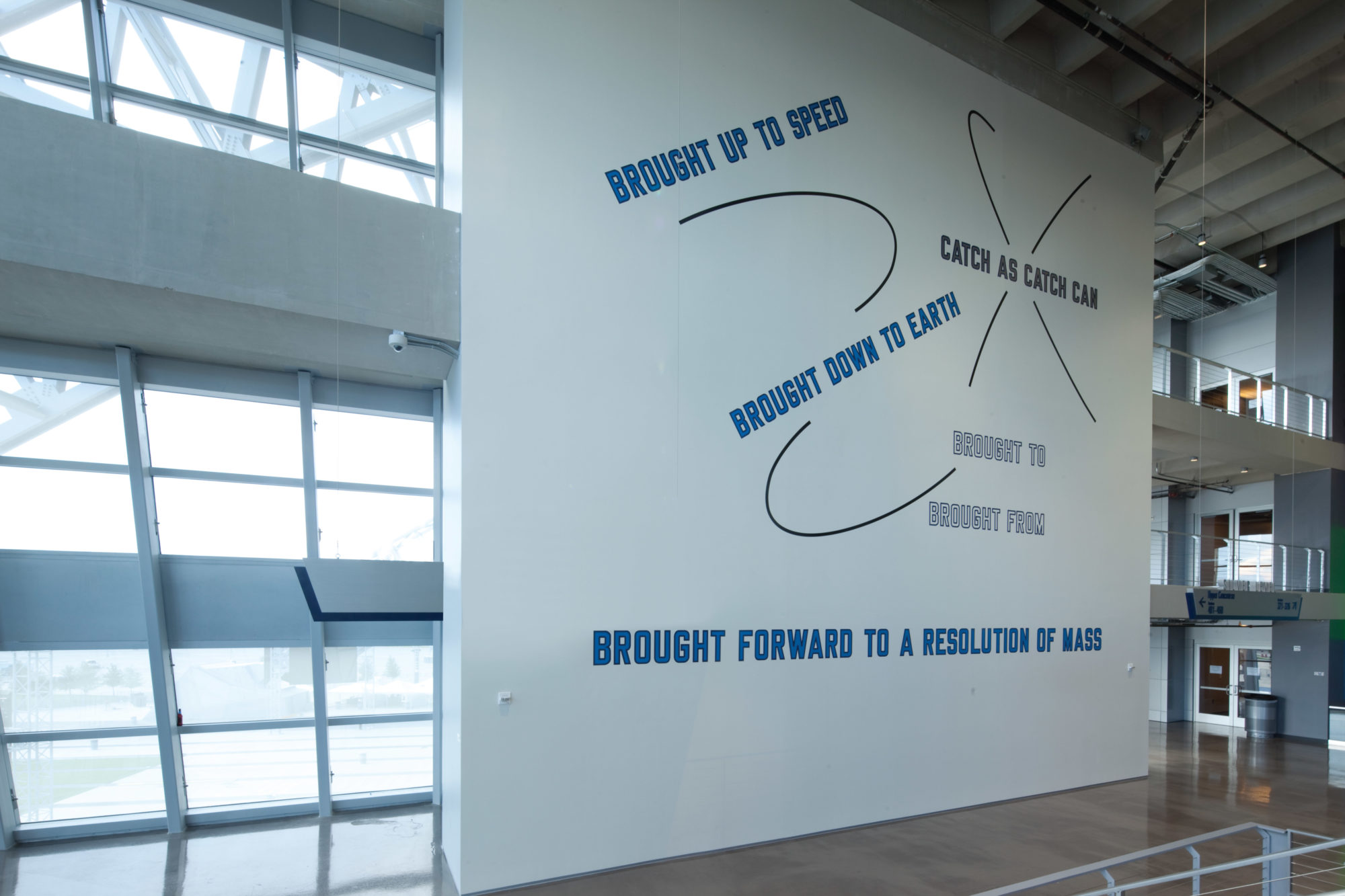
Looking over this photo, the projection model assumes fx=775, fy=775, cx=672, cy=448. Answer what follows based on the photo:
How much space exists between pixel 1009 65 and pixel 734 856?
8901 millimetres

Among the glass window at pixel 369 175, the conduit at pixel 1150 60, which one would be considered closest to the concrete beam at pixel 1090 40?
the conduit at pixel 1150 60

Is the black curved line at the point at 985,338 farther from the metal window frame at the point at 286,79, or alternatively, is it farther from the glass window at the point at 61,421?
the glass window at the point at 61,421

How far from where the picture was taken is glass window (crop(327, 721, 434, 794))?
7387 mm

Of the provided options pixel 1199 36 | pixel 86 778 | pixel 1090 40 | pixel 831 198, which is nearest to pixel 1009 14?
pixel 1090 40

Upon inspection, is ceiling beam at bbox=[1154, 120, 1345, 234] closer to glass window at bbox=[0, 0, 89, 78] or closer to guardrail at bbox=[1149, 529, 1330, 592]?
guardrail at bbox=[1149, 529, 1330, 592]

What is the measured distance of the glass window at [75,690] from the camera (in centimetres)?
631

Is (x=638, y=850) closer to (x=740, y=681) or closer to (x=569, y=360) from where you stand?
(x=740, y=681)

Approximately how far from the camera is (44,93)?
233 inches

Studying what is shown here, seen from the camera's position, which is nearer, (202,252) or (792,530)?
(202,252)

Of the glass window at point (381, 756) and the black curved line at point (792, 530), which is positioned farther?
the glass window at point (381, 756)

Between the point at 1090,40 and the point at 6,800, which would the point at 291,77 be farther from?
the point at 1090,40

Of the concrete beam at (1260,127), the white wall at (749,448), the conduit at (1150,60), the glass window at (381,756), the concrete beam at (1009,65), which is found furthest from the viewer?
the concrete beam at (1260,127)

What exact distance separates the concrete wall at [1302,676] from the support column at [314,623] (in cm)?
1612

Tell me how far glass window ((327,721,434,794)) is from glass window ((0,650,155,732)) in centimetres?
161
